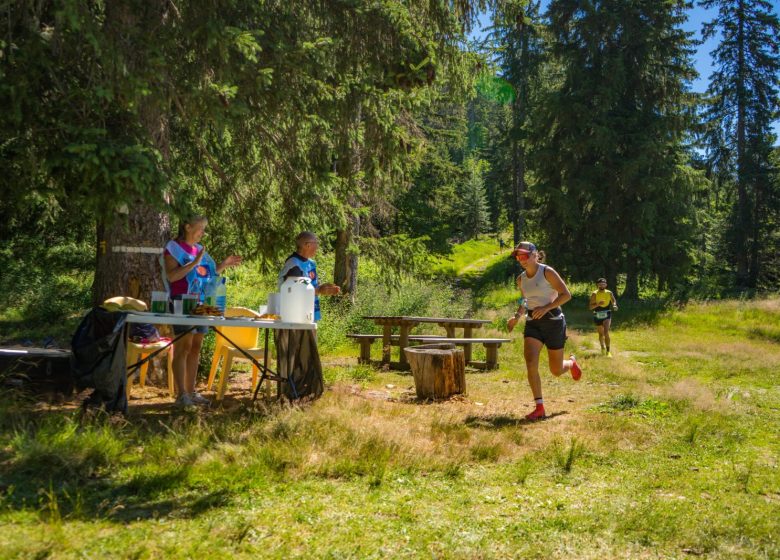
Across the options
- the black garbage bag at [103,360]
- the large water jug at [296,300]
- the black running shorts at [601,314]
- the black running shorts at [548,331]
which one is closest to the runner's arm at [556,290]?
the black running shorts at [548,331]

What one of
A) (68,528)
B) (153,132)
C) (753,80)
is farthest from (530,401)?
(753,80)

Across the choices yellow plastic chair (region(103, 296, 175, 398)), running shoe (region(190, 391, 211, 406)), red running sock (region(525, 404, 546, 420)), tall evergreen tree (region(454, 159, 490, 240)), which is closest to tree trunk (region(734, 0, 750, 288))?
red running sock (region(525, 404, 546, 420))

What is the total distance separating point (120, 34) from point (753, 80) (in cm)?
3376

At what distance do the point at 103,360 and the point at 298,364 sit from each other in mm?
1664

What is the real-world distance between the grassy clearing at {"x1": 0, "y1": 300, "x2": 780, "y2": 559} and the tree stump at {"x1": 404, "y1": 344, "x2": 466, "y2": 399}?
0.73 metres

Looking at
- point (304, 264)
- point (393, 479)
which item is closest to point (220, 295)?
point (304, 264)

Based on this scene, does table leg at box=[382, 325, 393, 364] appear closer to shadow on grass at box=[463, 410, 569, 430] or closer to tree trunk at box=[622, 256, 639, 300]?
shadow on grass at box=[463, 410, 569, 430]

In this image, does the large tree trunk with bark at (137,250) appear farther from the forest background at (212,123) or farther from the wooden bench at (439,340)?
the wooden bench at (439,340)

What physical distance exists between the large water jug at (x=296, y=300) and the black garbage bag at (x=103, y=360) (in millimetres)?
1285

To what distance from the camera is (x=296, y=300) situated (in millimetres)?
5703

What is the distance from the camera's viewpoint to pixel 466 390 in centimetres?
818

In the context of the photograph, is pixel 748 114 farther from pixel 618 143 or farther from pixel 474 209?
pixel 474 209

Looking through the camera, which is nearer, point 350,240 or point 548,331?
point 548,331

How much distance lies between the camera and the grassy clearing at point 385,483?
10.8ft
